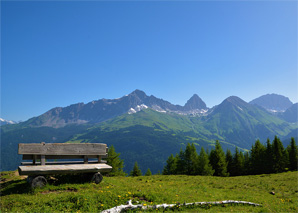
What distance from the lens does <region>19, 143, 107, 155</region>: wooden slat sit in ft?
39.3

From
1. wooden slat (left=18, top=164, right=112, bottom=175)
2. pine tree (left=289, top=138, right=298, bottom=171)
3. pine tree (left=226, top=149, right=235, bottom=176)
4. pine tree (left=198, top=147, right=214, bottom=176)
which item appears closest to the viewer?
wooden slat (left=18, top=164, right=112, bottom=175)

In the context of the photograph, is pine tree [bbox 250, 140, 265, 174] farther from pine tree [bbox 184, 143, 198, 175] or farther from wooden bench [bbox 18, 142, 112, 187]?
wooden bench [bbox 18, 142, 112, 187]

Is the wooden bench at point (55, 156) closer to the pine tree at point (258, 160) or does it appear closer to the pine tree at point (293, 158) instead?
the pine tree at point (258, 160)

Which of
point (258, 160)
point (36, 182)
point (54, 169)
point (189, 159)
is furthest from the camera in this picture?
point (258, 160)

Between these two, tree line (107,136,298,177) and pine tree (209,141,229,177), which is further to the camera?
pine tree (209,141,229,177)

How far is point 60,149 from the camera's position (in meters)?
13.1

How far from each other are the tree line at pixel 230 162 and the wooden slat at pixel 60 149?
115 ft

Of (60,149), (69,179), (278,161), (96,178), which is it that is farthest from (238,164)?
(60,149)

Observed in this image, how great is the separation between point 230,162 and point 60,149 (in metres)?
63.1

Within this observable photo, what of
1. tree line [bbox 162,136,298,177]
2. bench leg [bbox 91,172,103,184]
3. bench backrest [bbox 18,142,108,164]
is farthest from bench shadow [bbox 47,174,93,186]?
tree line [bbox 162,136,298,177]

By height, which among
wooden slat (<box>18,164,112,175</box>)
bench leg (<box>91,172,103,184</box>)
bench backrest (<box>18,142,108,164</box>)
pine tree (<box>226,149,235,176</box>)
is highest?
bench backrest (<box>18,142,108,164</box>)

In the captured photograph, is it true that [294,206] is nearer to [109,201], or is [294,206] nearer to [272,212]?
[272,212]

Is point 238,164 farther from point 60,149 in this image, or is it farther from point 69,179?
point 60,149

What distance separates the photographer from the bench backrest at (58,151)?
12.0 meters
